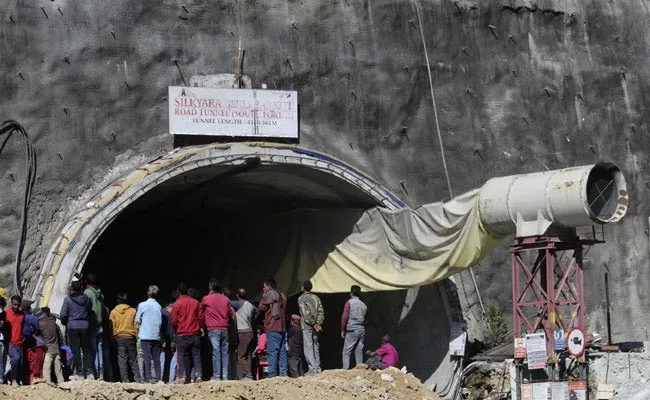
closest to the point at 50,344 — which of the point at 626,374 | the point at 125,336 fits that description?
the point at 125,336

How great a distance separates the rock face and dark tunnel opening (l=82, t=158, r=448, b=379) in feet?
3.26

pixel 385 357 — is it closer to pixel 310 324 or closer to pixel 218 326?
pixel 310 324

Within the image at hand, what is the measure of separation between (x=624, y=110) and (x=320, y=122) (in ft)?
18.9

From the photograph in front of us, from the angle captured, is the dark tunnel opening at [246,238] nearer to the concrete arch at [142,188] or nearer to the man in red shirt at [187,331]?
the concrete arch at [142,188]

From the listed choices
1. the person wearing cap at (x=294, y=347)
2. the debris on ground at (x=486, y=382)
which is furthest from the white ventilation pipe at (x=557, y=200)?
the person wearing cap at (x=294, y=347)

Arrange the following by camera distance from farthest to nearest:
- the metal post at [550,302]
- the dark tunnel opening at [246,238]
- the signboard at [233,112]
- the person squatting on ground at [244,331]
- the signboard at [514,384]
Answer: the dark tunnel opening at [246,238] → the signboard at [233,112] → the person squatting on ground at [244,331] → the signboard at [514,384] → the metal post at [550,302]

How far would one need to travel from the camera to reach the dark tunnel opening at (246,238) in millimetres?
21922

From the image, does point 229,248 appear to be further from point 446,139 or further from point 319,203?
point 446,139

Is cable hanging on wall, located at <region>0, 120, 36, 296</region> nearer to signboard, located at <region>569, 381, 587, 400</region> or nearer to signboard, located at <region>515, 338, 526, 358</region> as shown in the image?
signboard, located at <region>515, 338, 526, 358</region>

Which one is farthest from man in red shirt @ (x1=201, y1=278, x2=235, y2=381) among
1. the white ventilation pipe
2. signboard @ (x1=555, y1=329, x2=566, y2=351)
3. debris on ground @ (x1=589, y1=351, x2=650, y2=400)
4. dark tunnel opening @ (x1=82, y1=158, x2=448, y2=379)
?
debris on ground @ (x1=589, y1=351, x2=650, y2=400)

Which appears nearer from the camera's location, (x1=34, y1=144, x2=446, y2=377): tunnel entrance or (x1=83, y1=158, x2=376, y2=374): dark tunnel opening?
(x1=34, y1=144, x2=446, y2=377): tunnel entrance

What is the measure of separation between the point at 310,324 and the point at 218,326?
1.65m

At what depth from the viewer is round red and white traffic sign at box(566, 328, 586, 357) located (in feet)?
60.0

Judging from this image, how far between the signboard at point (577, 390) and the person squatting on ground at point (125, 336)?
590 cm
